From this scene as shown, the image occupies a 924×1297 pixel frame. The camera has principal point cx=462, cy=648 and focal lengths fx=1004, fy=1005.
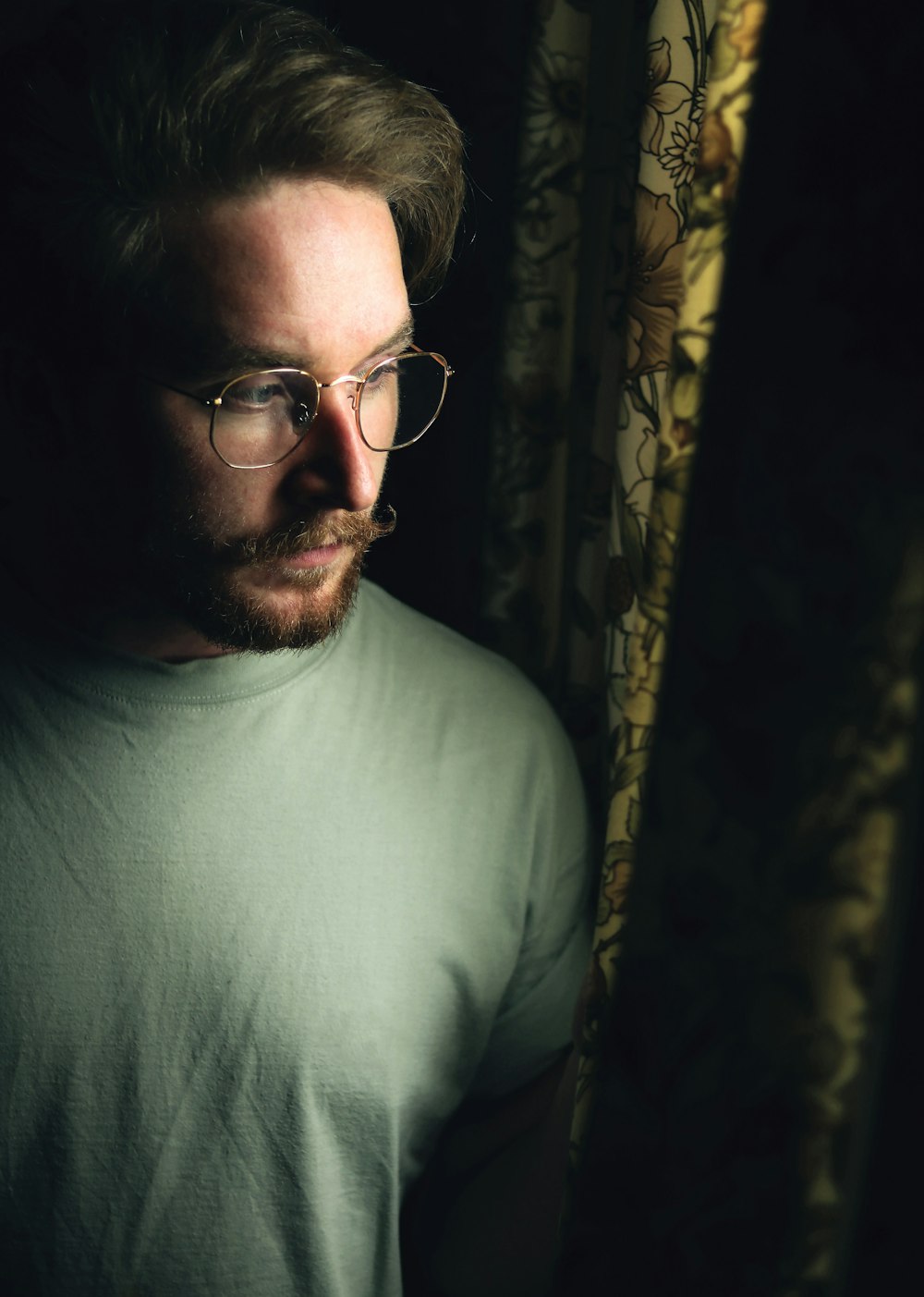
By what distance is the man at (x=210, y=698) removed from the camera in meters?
0.90

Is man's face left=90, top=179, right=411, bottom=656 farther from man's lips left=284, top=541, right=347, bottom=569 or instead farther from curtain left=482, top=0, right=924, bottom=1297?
curtain left=482, top=0, right=924, bottom=1297

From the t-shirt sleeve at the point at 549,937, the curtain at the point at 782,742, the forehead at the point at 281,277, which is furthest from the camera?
the t-shirt sleeve at the point at 549,937

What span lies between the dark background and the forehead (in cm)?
37

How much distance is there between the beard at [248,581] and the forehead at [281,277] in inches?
6.3

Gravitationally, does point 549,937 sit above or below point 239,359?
below

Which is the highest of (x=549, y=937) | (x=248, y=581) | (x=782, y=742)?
(x=782, y=742)

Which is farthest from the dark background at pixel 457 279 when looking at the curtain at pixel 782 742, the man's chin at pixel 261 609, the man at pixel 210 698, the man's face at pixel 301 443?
the curtain at pixel 782 742

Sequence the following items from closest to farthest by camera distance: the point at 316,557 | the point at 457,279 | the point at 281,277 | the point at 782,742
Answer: the point at 782,742, the point at 281,277, the point at 316,557, the point at 457,279

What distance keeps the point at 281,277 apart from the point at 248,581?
277mm

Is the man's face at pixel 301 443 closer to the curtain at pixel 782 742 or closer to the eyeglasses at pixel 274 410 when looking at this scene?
the eyeglasses at pixel 274 410

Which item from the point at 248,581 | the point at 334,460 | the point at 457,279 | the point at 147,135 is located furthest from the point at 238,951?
the point at 457,279

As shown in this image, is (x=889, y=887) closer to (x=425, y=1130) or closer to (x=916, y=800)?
(x=916, y=800)

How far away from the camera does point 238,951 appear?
3.12 ft

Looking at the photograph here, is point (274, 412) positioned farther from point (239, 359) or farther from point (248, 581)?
point (248, 581)
